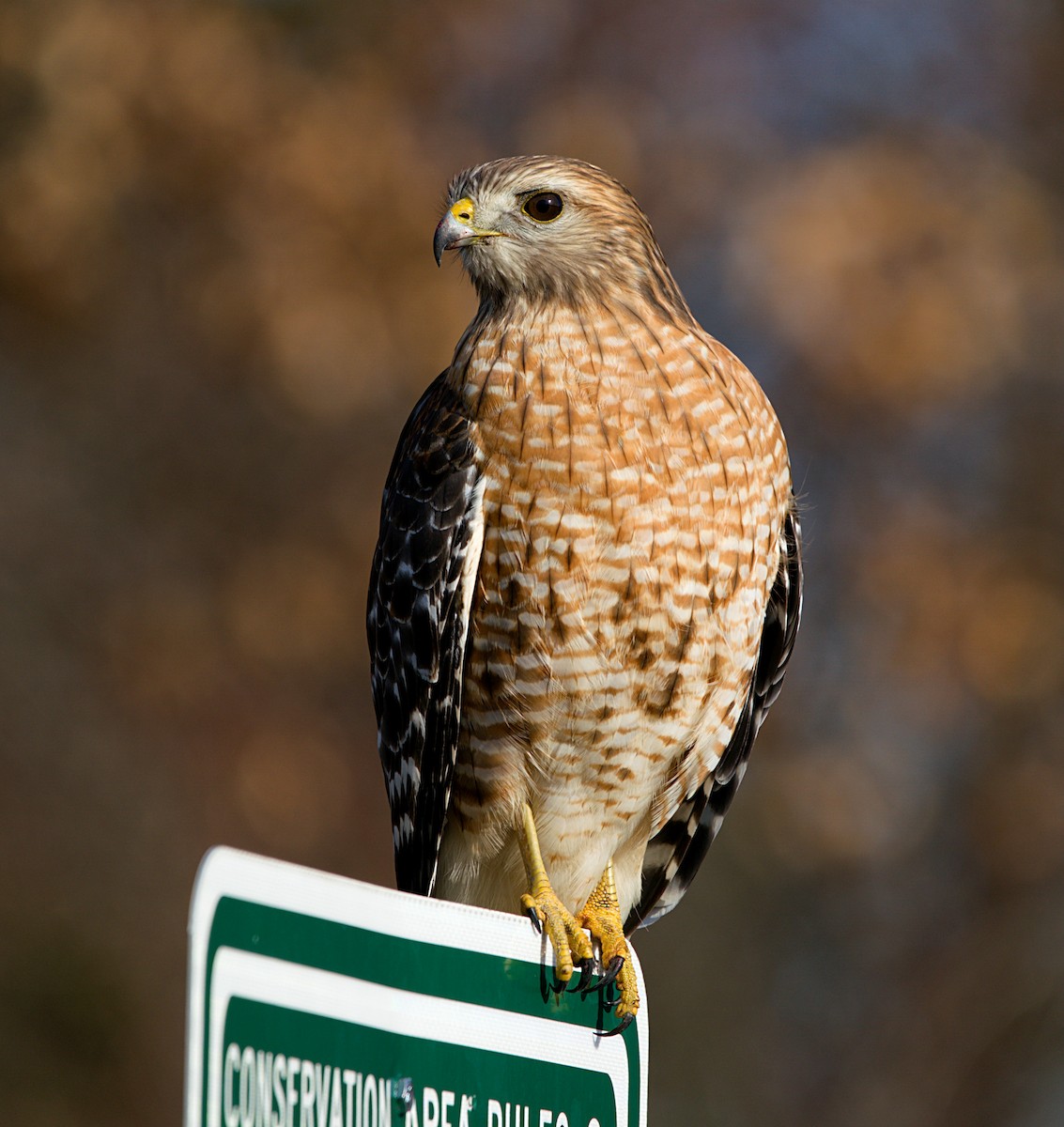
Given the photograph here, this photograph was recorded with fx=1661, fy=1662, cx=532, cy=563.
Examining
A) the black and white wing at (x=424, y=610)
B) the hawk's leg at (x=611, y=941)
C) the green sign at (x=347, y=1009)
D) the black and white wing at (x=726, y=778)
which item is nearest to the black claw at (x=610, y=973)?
the hawk's leg at (x=611, y=941)

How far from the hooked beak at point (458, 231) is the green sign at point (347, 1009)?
1.51 m

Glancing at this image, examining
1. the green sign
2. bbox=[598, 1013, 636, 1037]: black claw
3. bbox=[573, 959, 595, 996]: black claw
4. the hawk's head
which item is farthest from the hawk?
the green sign

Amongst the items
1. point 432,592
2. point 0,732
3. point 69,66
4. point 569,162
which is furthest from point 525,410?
point 69,66

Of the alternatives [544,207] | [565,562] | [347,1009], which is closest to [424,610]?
[565,562]

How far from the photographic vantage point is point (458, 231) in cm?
316

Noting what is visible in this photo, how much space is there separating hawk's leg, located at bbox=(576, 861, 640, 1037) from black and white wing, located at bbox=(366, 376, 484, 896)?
330mm

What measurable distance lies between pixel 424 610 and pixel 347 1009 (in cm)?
133

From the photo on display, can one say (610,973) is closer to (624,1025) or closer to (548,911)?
(548,911)

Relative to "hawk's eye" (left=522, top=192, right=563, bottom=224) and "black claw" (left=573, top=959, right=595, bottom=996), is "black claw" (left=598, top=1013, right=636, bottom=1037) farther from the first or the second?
"hawk's eye" (left=522, top=192, right=563, bottom=224)

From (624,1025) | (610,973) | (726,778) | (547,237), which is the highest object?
(547,237)

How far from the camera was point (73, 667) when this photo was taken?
7.48m

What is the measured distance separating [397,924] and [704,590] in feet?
4.18

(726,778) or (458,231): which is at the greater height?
(458,231)

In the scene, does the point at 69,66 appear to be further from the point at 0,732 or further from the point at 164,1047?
the point at 164,1047
